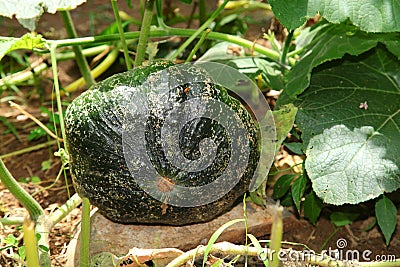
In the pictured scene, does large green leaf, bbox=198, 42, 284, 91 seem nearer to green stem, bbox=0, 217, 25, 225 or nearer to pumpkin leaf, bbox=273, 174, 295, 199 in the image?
pumpkin leaf, bbox=273, 174, 295, 199

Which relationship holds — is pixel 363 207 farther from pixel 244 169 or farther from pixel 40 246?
pixel 40 246

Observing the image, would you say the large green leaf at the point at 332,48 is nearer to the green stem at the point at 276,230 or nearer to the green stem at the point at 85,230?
the green stem at the point at 85,230

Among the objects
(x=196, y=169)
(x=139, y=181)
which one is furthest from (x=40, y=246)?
(x=196, y=169)

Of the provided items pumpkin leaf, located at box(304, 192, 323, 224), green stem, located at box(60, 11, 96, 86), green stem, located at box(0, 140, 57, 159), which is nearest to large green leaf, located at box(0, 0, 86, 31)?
green stem, located at box(60, 11, 96, 86)

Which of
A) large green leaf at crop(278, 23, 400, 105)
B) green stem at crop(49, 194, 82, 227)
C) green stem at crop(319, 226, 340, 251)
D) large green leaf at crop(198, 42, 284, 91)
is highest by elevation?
large green leaf at crop(278, 23, 400, 105)

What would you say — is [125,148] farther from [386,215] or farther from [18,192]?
[386,215]

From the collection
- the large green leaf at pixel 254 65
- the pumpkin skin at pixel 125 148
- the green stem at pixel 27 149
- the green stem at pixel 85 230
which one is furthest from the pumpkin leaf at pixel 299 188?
the green stem at pixel 27 149
